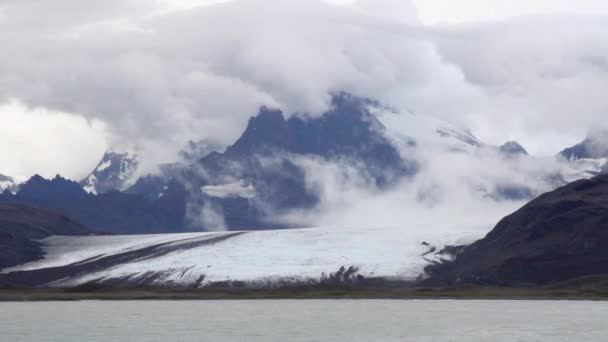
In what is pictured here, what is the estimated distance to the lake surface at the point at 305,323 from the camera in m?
121

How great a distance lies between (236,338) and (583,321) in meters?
49.1

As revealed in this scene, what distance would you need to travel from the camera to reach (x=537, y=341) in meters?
114

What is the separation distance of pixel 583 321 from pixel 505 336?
26.7m

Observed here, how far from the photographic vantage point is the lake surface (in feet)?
397

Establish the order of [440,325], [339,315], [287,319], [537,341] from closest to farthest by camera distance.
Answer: [537,341] → [440,325] → [287,319] → [339,315]

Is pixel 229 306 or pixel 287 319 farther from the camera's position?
pixel 229 306

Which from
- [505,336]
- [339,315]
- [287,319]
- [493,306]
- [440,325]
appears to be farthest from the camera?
[493,306]

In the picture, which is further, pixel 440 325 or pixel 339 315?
pixel 339 315

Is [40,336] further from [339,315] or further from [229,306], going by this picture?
[229,306]

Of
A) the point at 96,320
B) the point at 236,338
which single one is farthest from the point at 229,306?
the point at 236,338

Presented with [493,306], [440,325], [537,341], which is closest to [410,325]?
[440,325]

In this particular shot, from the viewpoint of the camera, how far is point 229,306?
196125 mm

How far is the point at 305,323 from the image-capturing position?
142750 millimetres

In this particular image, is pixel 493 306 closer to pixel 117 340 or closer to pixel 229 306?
pixel 229 306
